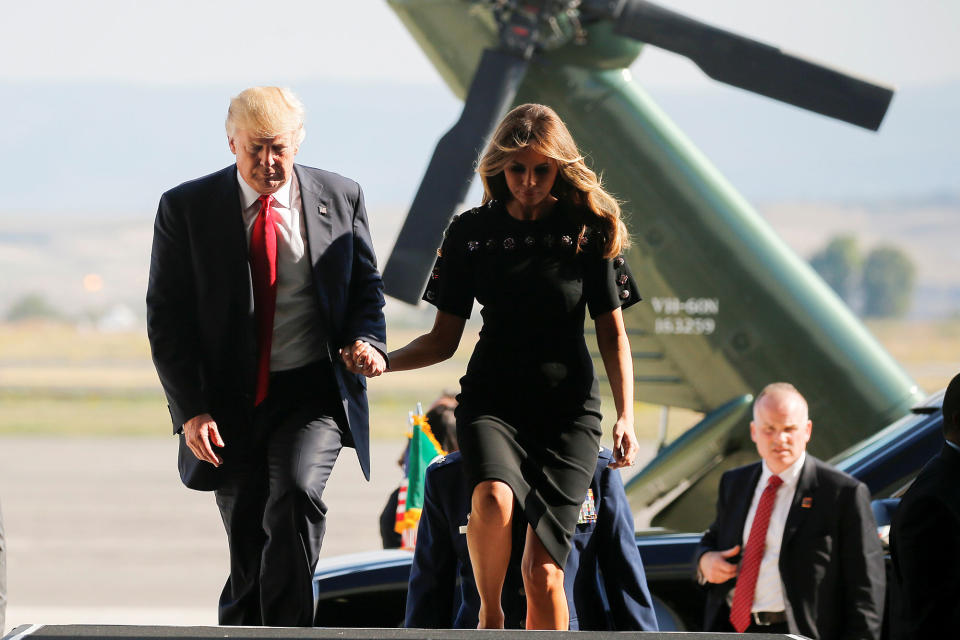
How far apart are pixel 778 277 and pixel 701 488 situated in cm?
123

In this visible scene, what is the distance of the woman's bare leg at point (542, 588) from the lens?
8.13 feet

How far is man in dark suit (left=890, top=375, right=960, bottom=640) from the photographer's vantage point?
2432 mm

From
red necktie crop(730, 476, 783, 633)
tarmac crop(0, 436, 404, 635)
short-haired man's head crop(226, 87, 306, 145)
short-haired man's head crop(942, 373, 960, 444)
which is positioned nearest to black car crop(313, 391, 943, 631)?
red necktie crop(730, 476, 783, 633)

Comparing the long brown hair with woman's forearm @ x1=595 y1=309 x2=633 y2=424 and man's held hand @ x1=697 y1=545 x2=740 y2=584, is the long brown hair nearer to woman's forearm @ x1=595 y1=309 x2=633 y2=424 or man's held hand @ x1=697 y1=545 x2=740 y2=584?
woman's forearm @ x1=595 y1=309 x2=633 y2=424

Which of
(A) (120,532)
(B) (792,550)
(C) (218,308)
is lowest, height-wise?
(A) (120,532)

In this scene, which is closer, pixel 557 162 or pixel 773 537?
pixel 557 162

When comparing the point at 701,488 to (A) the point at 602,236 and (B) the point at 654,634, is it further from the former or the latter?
(B) the point at 654,634

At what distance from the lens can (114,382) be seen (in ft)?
153

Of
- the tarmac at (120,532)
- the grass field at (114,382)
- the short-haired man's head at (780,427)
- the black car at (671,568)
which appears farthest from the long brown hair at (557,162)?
the grass field at (114,382)

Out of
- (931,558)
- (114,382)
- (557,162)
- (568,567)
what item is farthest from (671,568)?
(114,382)

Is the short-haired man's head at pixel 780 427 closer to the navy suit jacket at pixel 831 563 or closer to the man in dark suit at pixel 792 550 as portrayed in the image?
the man in dark suit at pixel 792 550

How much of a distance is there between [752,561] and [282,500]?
1.56m

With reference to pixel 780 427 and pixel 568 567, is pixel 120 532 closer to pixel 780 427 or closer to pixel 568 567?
pixel 780 427

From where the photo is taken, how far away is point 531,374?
2617 mm
